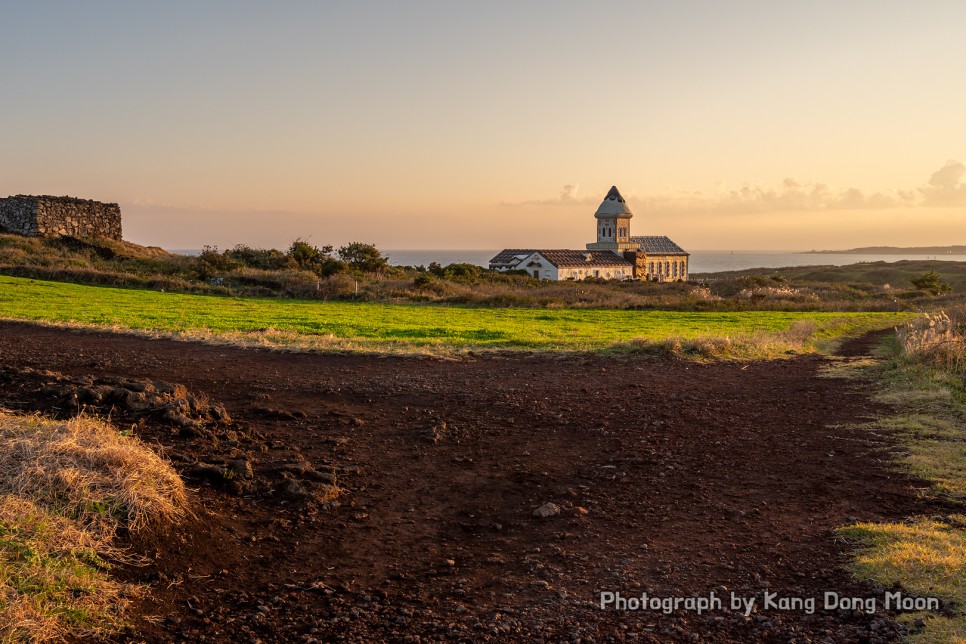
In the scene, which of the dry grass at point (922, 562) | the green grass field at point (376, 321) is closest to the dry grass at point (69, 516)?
the dry grass at point (922, 562)

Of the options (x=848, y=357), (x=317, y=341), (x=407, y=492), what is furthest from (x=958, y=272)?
(x=407, y=492)

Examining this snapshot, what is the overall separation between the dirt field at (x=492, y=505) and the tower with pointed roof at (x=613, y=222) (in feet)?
332

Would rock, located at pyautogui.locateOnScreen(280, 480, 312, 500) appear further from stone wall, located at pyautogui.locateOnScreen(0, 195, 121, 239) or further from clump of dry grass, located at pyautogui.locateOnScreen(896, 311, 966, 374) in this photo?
stone wall, located at pyautogui.locateOnScreen(0, 195, 121, 239)

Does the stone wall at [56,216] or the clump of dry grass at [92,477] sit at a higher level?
the stone wall at [56,216]

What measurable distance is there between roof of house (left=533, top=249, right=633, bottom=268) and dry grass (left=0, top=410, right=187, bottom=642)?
8617cm

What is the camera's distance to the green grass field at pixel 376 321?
2148cm

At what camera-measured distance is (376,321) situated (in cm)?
2731

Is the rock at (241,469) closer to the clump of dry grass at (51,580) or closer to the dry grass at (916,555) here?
the clump of dry grass at (51,580)

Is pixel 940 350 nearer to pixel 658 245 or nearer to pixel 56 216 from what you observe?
pixel 56 216

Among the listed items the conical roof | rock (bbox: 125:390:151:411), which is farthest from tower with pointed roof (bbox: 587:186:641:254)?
rock (bbox: 125:390:151:411)

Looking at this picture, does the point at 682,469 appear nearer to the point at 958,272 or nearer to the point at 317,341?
the point at 317,341

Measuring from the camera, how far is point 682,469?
9180 mm

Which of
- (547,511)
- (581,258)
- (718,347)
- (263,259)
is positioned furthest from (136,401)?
(581,258)

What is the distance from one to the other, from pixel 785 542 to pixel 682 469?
2.38 m
